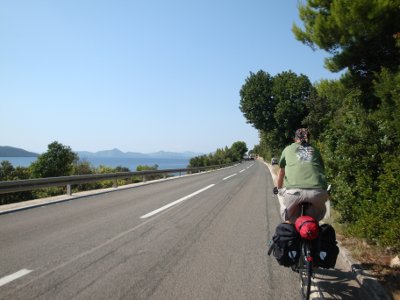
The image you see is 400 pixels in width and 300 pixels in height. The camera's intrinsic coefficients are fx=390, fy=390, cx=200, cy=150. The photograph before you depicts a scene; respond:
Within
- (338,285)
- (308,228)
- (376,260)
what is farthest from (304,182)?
(376,260)

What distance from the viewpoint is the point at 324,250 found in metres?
4.38

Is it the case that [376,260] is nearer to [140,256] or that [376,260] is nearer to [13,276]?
[140,256]

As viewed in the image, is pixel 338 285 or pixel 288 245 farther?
pixel 338 285

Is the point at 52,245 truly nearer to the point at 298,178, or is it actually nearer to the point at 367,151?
the point at 298,178

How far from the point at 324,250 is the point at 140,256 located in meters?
3.03

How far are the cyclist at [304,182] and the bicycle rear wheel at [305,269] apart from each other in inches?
18.6

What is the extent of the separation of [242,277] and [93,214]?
6.51 metres

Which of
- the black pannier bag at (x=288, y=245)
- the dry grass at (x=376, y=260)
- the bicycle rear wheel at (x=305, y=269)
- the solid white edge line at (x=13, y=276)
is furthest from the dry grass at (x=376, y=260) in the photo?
the solid white edge line at (x=13, y=276)

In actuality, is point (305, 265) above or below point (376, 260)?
above

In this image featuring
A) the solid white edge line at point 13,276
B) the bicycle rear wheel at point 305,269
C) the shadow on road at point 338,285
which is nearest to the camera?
the bicycle rear wheel at point 305,269

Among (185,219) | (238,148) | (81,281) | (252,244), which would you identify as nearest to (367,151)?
(252,244)

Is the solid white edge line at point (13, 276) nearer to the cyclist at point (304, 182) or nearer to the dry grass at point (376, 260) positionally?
the cyclist at point (304, 182)

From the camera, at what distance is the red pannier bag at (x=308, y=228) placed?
4.24 meters

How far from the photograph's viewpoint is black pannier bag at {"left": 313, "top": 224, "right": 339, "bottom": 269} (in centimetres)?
436
